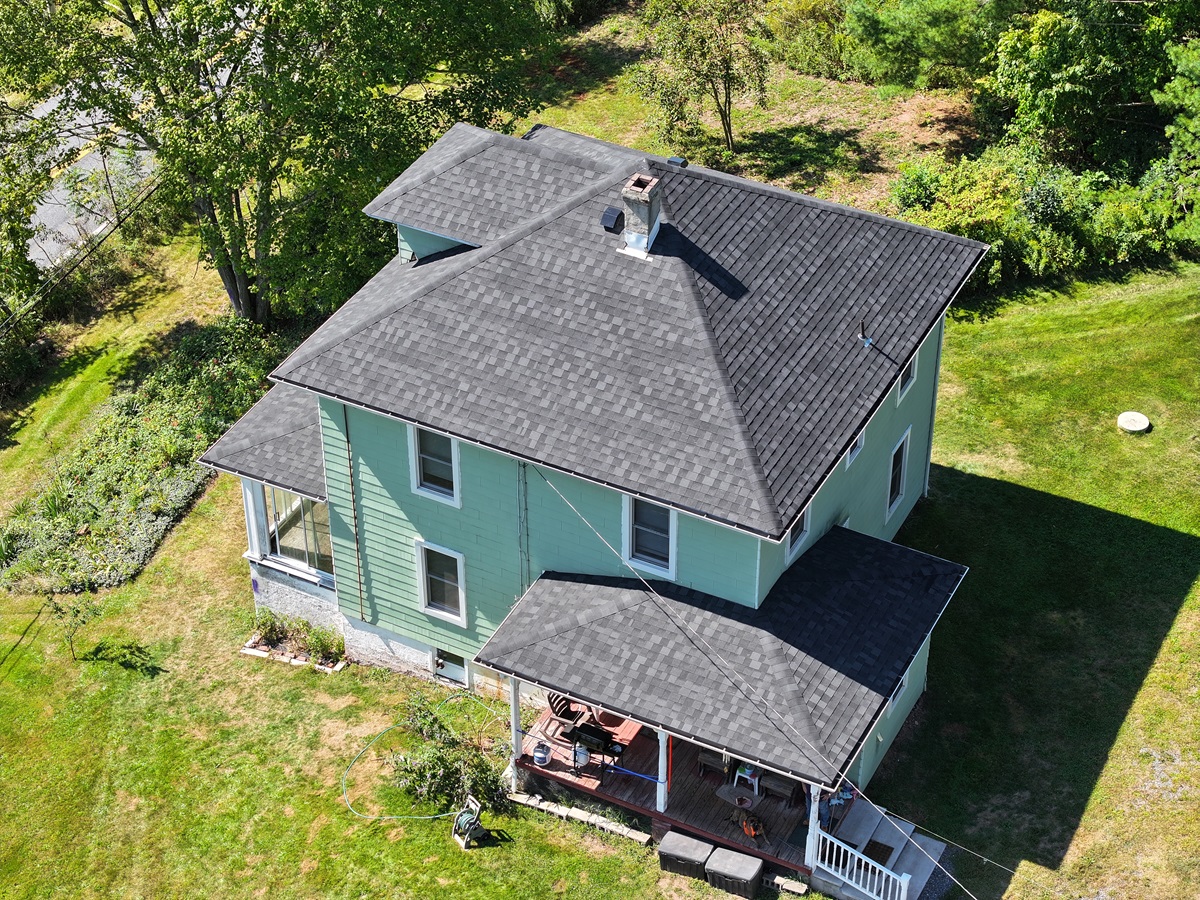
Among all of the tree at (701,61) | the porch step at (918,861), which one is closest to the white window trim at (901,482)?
the porch step at (918,861)

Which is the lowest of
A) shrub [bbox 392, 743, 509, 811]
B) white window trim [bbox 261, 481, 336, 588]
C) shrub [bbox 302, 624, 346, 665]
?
shrub [bbox 302, 624, 346, 665]

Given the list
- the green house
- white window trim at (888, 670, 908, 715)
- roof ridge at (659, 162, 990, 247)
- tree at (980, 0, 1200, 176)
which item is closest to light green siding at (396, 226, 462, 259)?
the green house

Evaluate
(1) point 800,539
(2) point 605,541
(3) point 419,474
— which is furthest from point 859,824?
(3) point 419,474

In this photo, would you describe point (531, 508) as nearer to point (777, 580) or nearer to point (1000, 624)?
point (777, 580)

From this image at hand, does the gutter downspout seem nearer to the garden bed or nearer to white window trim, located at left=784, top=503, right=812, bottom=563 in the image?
the garden bed

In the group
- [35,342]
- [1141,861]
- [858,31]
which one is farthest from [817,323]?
[35,342]

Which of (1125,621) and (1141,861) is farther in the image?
(1125,621)
